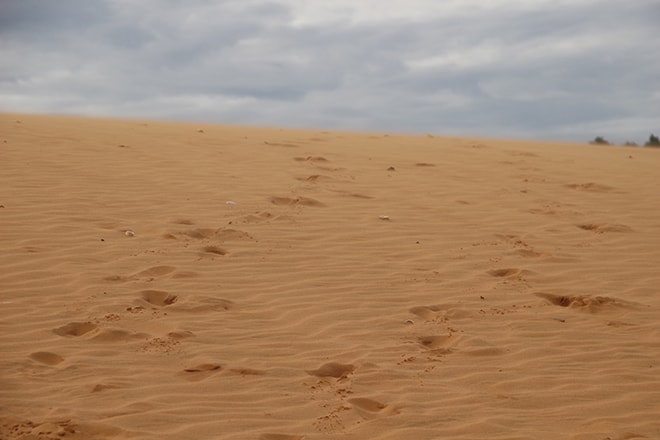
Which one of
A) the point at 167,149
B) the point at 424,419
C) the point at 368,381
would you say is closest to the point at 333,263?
the point at 368,381

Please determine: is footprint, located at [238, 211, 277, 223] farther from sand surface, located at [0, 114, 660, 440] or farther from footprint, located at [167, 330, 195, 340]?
footprint, located at [167, 330, 195, 340]

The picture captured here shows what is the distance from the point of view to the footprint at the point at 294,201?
9242 millimetres

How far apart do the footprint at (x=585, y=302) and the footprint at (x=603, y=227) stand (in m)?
2.38

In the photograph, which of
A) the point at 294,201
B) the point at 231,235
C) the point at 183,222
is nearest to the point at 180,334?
the point at 231,235

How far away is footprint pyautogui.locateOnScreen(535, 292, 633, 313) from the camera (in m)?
6.81

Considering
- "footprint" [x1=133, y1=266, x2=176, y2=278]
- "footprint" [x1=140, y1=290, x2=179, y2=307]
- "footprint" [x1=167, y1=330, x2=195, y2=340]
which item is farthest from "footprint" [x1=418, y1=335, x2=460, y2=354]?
"footprint" [x1=133, y1=266, x2=176, y2=278]

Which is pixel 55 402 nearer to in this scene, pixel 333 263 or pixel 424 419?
pixel 424 419

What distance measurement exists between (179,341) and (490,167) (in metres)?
7.64

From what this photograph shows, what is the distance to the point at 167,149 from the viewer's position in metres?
12.0

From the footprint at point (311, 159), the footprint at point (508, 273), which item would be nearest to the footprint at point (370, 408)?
the footprint at point (508, 273)

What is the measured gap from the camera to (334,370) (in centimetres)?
538

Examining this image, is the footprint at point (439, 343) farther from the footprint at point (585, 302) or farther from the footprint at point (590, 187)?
the footprint at point (590, 187)

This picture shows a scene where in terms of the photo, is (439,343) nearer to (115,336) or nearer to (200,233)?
(115,336)

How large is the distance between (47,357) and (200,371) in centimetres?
87
